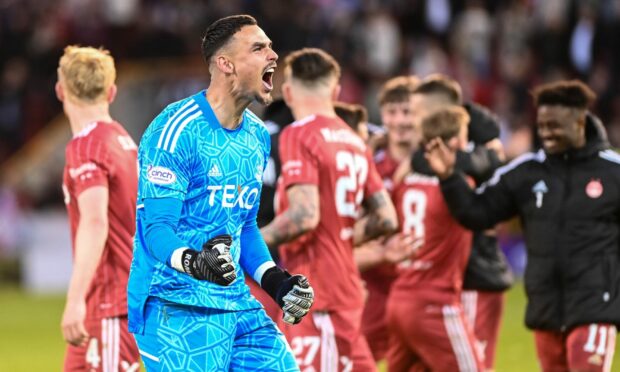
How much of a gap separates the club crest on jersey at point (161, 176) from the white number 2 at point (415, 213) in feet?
12.5

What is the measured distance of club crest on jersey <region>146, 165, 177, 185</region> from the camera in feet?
18.5

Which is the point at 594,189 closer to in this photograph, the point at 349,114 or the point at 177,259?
the point at 349,114

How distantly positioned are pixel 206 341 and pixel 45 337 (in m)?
10.7

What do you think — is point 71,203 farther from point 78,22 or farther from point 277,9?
point 78,22

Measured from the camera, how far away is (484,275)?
967cm

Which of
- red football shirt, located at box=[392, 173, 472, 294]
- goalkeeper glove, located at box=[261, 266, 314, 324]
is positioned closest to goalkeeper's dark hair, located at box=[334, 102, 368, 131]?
red football shirt, located at box=[392, 173, 472, 294]

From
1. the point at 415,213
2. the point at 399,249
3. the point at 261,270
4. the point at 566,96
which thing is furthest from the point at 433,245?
the point at 261,270

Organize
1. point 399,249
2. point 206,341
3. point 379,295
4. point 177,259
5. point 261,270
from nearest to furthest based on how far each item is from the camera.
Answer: point 177,259, point 206,341, point 261,270, point 399,249, point 379,295

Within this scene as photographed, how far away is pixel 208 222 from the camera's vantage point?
5.82 meters

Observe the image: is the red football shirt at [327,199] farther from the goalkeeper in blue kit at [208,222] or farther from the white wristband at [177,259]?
the white wristband at [177,259]

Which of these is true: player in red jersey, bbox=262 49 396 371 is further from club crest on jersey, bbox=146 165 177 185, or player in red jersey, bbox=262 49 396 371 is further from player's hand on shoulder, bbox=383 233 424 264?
club crest on jersey, bbox=146 165 177 185

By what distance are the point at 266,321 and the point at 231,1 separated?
731 inches

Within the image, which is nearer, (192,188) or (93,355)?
(192,188)

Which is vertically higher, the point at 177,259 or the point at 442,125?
the point at 442,125
